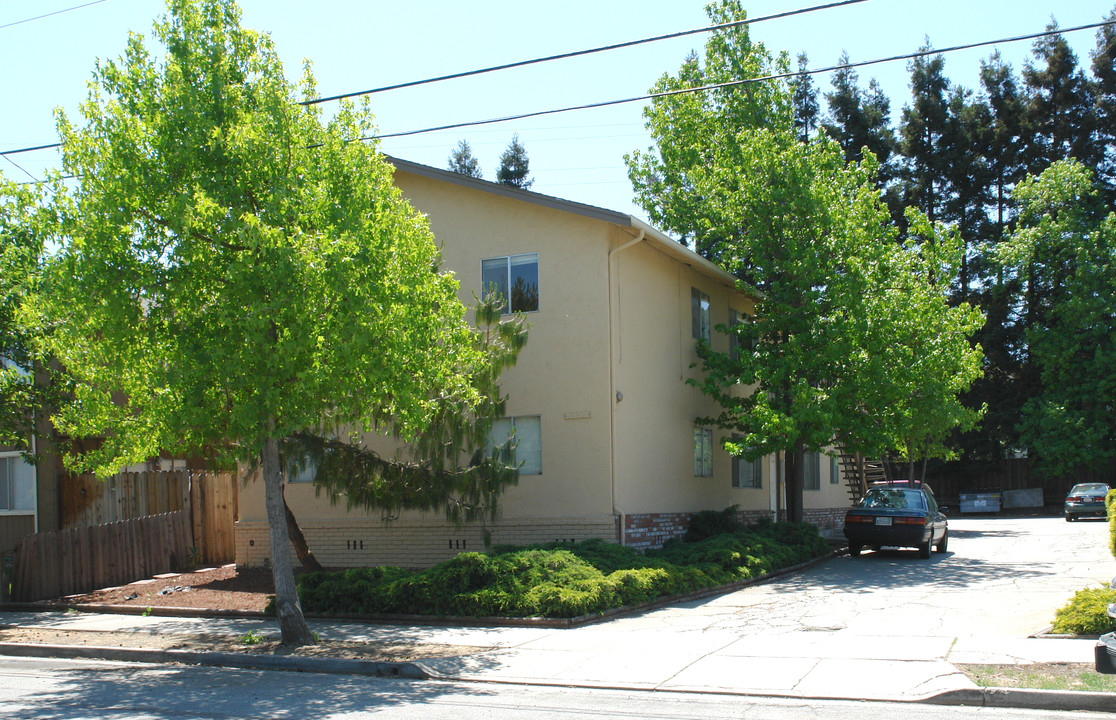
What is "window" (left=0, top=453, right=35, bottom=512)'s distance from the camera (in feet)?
63.3

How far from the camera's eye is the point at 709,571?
1560cm

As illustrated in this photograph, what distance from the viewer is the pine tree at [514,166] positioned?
56.8 m

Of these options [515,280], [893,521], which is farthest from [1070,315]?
[515,280]

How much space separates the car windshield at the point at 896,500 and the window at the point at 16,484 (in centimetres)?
1692

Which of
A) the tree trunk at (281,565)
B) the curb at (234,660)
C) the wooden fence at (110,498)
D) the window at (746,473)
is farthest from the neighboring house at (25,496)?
the window at (746,473)

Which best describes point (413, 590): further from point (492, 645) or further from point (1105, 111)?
point (1105, 111)

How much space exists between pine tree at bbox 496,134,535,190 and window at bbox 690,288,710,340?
3561 centimetres

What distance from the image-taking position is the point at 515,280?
59.7ft

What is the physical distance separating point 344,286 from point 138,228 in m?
2.57

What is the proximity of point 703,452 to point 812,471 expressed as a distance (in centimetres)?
811

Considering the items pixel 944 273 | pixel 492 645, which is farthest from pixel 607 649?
pixel 944 273

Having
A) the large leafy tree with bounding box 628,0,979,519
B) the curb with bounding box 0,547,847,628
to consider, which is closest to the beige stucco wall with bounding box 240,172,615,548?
the curb with bounding box 0,547,847,628

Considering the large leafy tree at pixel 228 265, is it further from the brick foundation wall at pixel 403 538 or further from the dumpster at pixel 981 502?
the dumpster at pixel 981 502

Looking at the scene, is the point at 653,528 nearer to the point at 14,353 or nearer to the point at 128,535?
the point at 128,535
